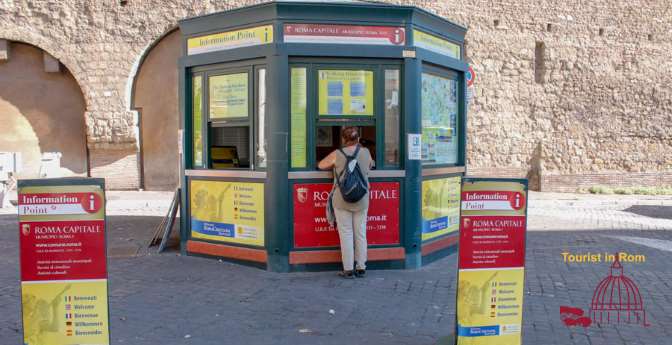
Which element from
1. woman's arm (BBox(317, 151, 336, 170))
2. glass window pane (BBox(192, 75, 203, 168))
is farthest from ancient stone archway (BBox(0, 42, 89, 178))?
woman's arm (BBox(317, 151, 336, 170))

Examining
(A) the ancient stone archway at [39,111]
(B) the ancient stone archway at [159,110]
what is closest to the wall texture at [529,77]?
(B) the ancient stone archway at [159,110]

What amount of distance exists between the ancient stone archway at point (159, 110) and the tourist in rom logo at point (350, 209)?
474 inches

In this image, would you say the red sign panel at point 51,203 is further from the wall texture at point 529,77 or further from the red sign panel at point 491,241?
the wall texture at point 529,77

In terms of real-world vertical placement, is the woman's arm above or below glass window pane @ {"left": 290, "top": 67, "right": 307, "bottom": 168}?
below

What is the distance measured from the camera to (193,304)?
670cm

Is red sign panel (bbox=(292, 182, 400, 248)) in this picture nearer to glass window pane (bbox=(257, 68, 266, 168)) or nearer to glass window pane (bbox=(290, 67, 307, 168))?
glass window pane (bbox=(290, 67, 307, 168))

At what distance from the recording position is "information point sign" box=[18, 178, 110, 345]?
14.8 ft

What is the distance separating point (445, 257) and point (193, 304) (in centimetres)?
387

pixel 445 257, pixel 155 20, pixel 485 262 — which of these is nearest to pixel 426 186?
pixel 445 257

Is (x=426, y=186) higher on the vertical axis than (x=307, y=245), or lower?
higher

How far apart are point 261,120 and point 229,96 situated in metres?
0.60

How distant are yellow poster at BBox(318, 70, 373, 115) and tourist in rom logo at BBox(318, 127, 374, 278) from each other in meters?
0.43

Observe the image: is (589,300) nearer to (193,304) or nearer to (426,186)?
(426,186)

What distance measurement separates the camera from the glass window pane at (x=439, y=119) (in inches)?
350
